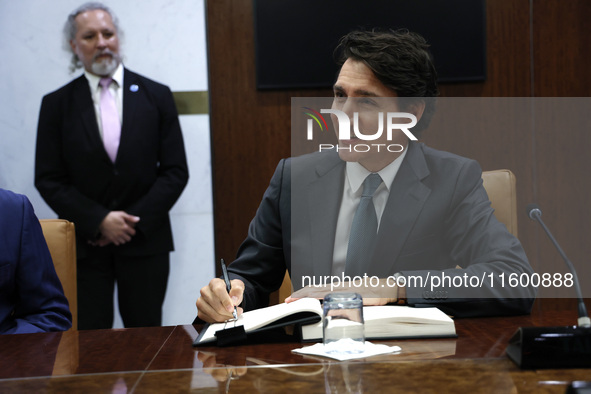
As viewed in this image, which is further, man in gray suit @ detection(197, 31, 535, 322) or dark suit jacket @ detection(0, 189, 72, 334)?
dark suit jacket @ detection(0, 189, 72, 334)

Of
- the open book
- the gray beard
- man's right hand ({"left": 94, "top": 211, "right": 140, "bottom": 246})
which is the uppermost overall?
the gray beard

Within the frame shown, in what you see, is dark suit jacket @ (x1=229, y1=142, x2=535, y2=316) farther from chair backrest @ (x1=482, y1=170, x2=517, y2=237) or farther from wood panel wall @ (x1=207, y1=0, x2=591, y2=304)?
wood panel wall @ (x1=207, y1=0, x2=591, y2=304)

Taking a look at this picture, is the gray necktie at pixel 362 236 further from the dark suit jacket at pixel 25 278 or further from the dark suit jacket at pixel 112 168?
the dark suit jacket at pixel 112 168

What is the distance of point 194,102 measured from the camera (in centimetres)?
327

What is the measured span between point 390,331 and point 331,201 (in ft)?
1.64

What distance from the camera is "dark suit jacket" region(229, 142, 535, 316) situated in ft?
5.00

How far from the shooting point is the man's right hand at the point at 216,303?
1262mm

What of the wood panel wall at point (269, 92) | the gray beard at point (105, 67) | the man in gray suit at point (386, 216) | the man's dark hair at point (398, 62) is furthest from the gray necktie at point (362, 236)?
the gray beard at point (105, 67)

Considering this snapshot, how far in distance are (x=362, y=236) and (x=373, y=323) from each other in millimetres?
410

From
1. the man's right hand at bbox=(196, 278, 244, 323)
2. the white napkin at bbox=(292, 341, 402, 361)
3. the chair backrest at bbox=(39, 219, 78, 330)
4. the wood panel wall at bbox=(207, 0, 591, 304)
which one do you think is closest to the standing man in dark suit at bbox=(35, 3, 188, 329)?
the wood panel wall at bbox=(207, 0, 591, 304)

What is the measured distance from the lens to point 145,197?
300 centimetres

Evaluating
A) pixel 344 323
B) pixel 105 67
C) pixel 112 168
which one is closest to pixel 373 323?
pixel 344 323

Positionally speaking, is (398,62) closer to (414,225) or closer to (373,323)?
(414,225)

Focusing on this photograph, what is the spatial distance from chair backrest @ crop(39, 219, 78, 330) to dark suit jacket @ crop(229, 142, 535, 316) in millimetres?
442
